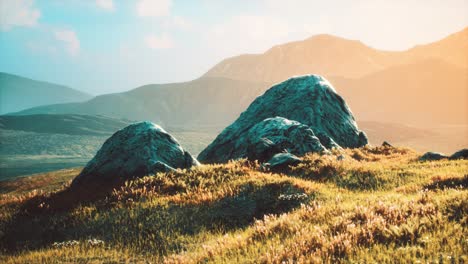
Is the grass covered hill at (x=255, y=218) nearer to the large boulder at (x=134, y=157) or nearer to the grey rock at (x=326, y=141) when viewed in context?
the large boulder at (x=134, y=157)

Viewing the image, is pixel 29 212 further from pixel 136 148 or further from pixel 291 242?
pixel 291 242

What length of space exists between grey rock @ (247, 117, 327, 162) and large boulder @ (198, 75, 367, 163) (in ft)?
11.0

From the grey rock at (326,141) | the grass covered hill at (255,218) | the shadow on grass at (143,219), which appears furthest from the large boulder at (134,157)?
the grey rock at (326,141)

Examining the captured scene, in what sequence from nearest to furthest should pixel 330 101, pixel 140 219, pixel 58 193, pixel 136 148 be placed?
pixel 140 219
pixel 58 193
pixel 136 148
pixel 330 101

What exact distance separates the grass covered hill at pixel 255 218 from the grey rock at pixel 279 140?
6.91 ft

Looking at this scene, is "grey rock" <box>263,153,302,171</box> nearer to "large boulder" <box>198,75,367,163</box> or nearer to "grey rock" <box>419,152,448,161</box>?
"grey rock" <box>419,152,448,161</box>

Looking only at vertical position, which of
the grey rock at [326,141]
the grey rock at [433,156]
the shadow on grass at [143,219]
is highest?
the grey rock at [326,141]

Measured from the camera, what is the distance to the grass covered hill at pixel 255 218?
19.2ft

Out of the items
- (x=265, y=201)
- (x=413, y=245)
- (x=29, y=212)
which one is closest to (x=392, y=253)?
(x=413, y=245)

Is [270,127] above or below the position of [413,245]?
above

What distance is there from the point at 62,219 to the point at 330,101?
2049cm

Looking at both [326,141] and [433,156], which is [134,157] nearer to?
[326,141]

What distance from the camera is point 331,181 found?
1275 centimetres

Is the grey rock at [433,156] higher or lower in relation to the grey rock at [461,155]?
lower
